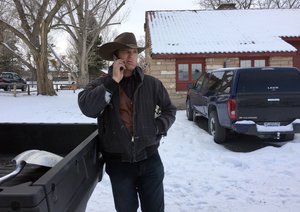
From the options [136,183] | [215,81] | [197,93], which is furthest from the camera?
[197,93]

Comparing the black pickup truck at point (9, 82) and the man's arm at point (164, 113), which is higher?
the man's arm at point (164, 113)

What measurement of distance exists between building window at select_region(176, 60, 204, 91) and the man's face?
46.7ft

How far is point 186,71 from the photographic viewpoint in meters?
17.0

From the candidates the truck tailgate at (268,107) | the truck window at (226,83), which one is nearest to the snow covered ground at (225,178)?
the truck tailgate at (268,107)

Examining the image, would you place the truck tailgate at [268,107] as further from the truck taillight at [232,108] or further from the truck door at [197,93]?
the truck door at [197,93]

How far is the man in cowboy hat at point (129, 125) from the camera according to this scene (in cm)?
265

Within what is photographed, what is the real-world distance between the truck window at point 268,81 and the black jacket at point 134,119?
4.85 meters

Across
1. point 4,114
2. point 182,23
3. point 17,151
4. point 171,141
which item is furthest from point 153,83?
point 182,23

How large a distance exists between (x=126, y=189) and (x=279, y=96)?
5.23 m

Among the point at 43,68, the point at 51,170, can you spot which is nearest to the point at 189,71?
the point at 43,68

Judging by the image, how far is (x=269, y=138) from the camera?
8.65 meters

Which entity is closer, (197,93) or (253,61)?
(197,93)

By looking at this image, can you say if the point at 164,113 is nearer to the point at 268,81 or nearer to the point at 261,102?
the point at 261,102

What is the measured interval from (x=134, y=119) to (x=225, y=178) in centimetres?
324
